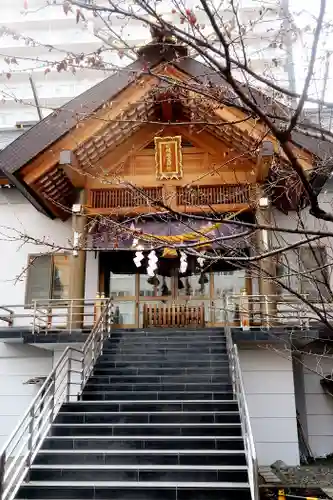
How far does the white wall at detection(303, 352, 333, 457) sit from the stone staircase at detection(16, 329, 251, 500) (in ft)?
7.83

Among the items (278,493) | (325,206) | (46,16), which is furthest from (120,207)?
(46,16)

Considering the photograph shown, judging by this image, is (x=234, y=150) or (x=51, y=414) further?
(x=234, y=150)

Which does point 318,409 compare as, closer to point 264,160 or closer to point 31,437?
point 264,160

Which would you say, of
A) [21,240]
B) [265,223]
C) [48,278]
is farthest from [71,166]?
[265,223]

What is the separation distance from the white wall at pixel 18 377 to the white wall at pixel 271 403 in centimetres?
452

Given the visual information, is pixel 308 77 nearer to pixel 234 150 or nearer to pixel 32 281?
pixel 234 150

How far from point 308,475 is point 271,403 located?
1660 millimetres

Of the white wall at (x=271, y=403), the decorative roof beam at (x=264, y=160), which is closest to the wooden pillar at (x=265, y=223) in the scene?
the decorative roof beam at (x=264, y=160)

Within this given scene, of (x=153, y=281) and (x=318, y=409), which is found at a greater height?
(x=153, y=281)

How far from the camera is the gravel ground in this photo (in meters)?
7.13

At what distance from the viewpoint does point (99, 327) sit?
31.7ft

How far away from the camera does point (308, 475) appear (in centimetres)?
777

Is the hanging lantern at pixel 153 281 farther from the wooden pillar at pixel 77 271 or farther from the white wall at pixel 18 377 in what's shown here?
the white wall at pixel 18 377

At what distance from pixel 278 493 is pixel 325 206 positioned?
7.16 m
